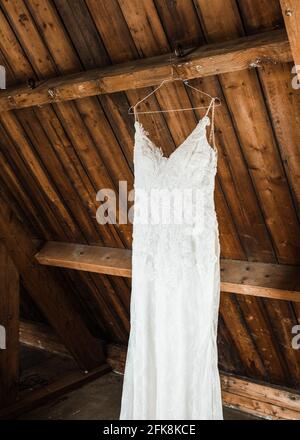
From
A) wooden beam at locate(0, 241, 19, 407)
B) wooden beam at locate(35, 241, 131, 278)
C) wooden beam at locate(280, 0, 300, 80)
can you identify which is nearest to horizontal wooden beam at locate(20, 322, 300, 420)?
wooden beam at locate(35, 241, 131, 278)

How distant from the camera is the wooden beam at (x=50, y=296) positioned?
4.20 m

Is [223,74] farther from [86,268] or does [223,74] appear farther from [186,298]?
[86,268]

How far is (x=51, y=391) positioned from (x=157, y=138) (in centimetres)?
260

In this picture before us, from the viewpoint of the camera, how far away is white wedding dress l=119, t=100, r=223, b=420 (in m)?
2.39

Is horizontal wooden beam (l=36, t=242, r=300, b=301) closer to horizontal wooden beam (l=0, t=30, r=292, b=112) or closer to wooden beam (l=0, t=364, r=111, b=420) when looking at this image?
wooden beam (l=0, t=364, r=111, b=420)

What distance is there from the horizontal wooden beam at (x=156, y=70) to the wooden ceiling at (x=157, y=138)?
0.22 feet

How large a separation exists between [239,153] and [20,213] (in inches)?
85.8

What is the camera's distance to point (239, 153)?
276 cm

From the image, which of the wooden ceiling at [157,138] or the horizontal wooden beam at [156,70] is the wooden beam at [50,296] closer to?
the wooden ceiling at [157,138]

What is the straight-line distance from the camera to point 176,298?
2496mm

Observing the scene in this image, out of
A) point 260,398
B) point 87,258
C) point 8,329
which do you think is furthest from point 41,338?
point 260,398

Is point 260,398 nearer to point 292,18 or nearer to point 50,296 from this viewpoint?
point 50,296

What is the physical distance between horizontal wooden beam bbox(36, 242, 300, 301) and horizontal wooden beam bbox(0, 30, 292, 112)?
127cm

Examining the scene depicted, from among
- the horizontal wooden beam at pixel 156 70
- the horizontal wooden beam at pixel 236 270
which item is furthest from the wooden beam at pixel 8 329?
the horizontal wooden beam at pixel 156 70
